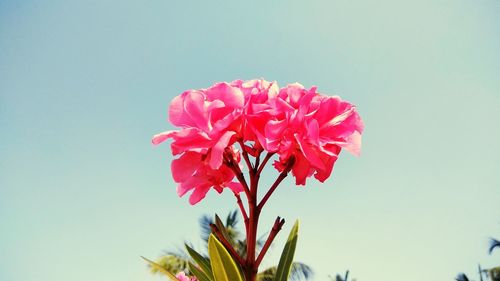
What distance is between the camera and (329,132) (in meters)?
1.08

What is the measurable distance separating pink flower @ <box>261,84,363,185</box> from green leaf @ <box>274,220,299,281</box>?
225 millimetres

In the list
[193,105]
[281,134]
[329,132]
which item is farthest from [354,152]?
[193,105]

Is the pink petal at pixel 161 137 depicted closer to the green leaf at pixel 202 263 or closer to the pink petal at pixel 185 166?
the pink petal at pixel 185 166

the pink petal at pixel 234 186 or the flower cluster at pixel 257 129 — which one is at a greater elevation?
the flower cluster at pixel 257 129

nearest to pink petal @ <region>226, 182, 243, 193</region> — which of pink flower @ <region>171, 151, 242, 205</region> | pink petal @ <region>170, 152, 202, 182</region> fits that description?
pink flower @ <region>171, 151, 242, 205</region>

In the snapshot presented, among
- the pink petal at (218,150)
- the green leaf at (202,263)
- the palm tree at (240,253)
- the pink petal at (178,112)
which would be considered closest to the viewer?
the pink petal at (218,150)

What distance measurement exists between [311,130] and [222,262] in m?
0.40

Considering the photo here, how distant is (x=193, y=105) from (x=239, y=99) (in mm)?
124

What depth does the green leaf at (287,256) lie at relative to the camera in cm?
116

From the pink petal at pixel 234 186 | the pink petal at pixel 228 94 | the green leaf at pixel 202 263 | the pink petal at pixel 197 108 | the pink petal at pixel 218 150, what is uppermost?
the pink petal at pixel 228 94

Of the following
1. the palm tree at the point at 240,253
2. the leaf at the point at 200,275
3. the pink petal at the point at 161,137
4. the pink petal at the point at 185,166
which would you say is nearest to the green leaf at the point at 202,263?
the leaf at the point at 200,275

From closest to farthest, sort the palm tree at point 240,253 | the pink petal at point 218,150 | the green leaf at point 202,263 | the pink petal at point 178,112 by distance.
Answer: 1. the pink petal at point 218,150
2. the pink petal at point 178,112
3. the green leaf at point 202,263
4. the palm tree at point 240,253

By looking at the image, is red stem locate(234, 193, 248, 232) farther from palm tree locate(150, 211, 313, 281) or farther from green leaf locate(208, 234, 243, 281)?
palm tree locate(150, 211, 313, 281)

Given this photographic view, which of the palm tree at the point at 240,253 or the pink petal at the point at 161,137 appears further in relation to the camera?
the palm tree at the point at 240,253
